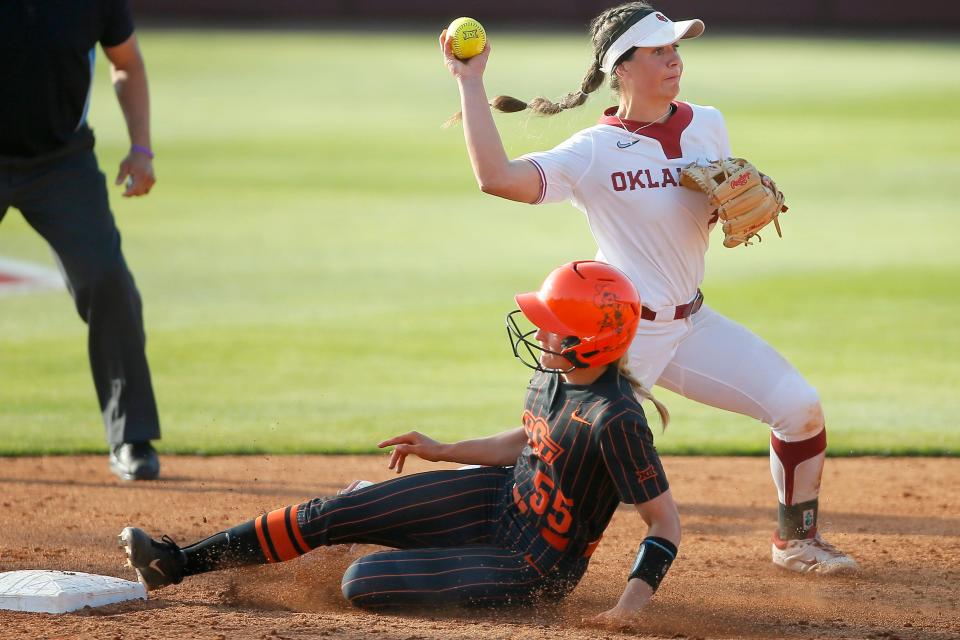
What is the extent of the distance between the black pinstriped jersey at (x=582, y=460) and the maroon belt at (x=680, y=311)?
569 millimetres

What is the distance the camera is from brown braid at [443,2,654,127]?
4.70 meters

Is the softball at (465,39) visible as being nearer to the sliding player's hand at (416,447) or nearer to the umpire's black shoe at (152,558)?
the sliding player's hand at (416,447)

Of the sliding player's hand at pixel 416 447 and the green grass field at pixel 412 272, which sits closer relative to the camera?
the sliding player's hand at pixel 416 447

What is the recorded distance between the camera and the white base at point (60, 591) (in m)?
4.09

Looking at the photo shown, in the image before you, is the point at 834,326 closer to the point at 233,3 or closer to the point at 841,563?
the point at 841,563

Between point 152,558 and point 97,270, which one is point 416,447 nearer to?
point 152,558

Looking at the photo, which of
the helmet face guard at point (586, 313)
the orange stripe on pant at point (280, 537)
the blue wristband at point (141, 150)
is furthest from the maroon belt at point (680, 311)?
the blue wristband at point (141, 150)

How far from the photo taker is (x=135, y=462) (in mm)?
6191

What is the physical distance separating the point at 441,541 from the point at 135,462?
241 centimetres

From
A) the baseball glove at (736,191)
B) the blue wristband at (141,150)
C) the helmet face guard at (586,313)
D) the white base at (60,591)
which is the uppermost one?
the baseball glove at (736,191)

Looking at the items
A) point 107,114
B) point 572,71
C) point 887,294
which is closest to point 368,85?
point 572,71

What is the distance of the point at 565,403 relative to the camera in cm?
404

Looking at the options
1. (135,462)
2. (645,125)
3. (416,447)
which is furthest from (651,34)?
(135,462)

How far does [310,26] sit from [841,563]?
3712cm
